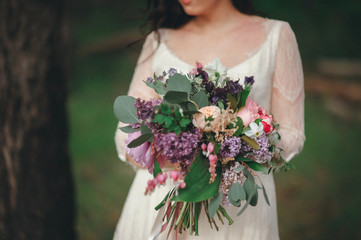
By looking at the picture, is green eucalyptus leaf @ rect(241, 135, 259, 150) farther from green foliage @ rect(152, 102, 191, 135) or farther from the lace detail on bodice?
the lace detail on bodice

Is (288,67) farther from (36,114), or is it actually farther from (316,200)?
(316,200)

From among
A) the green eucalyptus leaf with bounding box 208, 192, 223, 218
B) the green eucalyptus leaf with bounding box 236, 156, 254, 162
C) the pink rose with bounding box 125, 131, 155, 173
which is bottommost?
the green eucalyptus leaf with bounding box 208, 192, 223, 218

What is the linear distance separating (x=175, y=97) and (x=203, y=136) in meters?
0.17

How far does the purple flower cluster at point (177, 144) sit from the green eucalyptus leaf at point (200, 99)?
0.10 metres

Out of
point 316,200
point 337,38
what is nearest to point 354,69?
point 337,38

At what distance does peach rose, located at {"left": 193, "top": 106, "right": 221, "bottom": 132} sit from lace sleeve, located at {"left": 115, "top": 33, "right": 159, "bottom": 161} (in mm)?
560

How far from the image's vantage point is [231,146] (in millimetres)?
1440

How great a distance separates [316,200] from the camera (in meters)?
4.71

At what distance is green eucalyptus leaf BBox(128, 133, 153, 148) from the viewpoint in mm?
1475

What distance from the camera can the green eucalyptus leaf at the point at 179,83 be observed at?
4.83 ft

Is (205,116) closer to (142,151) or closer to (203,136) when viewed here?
(203,136)

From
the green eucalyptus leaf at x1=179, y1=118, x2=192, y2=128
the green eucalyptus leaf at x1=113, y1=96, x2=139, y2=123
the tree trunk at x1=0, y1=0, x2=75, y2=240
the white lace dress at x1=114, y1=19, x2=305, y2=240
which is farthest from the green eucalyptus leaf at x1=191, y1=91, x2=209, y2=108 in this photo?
the tree trunk at x1=0, y1=0, x2=75, y2=240

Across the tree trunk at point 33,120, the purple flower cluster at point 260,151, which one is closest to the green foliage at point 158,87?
the purple flower cluster at point 260,151

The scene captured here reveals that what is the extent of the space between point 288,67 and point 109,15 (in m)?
4.69
